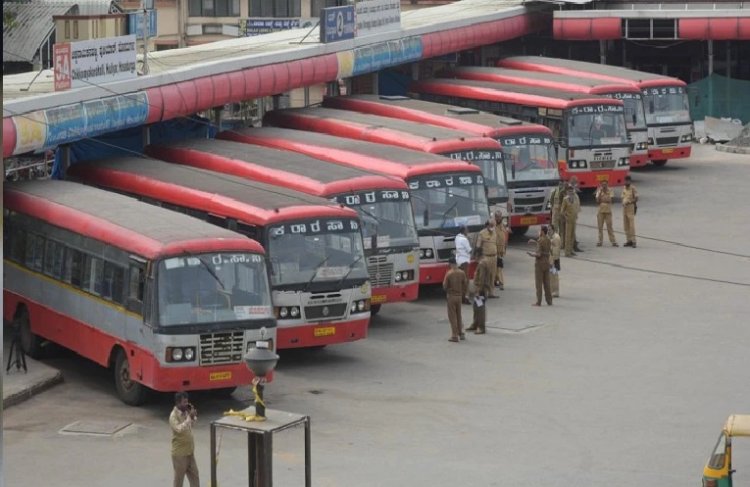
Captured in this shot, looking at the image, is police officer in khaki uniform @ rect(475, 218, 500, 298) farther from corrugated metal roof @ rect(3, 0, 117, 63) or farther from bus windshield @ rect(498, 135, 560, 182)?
corrugated metal roof @ rect(3, 0, 117, 63)

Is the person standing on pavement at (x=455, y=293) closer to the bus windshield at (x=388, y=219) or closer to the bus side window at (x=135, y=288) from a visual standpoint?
the bus windshield at (x=388, y=219)

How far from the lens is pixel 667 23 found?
53.1 metres

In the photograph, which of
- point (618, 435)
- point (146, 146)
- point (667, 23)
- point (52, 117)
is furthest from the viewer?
point (667, 23)

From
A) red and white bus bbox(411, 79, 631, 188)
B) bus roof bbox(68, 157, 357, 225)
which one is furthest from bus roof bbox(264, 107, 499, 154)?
bus roof bbox(68, 157, 357, 225)

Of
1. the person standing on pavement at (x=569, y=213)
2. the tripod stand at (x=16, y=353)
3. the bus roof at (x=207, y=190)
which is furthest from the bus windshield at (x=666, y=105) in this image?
the tripod stand at (x=16, y=353)

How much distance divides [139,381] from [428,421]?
12.3ft

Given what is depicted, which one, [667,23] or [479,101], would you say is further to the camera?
[667,23]

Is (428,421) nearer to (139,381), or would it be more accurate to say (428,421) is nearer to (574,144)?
(139,381)

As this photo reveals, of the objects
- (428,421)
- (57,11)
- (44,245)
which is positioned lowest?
(428,421)

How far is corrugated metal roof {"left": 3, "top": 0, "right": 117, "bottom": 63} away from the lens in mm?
53875

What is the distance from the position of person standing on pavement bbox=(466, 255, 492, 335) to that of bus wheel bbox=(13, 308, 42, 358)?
681 cm

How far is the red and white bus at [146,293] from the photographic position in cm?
2155

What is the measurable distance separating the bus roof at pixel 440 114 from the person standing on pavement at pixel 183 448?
61.0ft

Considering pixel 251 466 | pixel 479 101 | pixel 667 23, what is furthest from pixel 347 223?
pixel 667 23
